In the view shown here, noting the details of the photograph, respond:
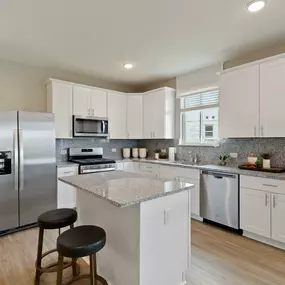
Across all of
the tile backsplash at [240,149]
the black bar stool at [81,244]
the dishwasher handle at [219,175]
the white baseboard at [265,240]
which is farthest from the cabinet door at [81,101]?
the white baseboard at [265,240]

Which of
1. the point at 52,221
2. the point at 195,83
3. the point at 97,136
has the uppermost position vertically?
the point at 195,83

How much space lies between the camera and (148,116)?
473 centimetres

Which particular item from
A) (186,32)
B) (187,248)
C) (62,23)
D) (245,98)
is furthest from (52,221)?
(245,98)

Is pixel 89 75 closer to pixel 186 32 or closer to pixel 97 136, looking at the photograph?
pixel 97 136

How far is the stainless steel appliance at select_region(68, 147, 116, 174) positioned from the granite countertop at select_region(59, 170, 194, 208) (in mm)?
1647

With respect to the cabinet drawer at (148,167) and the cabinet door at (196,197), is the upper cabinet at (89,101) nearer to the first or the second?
the cabinet drawer at (148,167)

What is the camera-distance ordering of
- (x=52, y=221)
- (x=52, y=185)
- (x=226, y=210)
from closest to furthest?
(x=52, y=221) → (x=226, y=210) → (x=52, y=185)

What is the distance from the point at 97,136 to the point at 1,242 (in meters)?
2.33

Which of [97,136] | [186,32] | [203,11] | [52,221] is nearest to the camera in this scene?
[52,221]

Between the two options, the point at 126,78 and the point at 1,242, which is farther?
the point at 126,78

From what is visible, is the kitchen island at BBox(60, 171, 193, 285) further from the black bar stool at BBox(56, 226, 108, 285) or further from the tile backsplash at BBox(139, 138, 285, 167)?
the tile backsplash at BBox(139, 138, 285, 167)

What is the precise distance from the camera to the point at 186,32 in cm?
266

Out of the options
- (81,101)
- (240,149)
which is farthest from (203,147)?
(81,101)

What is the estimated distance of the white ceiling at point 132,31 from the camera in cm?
215
